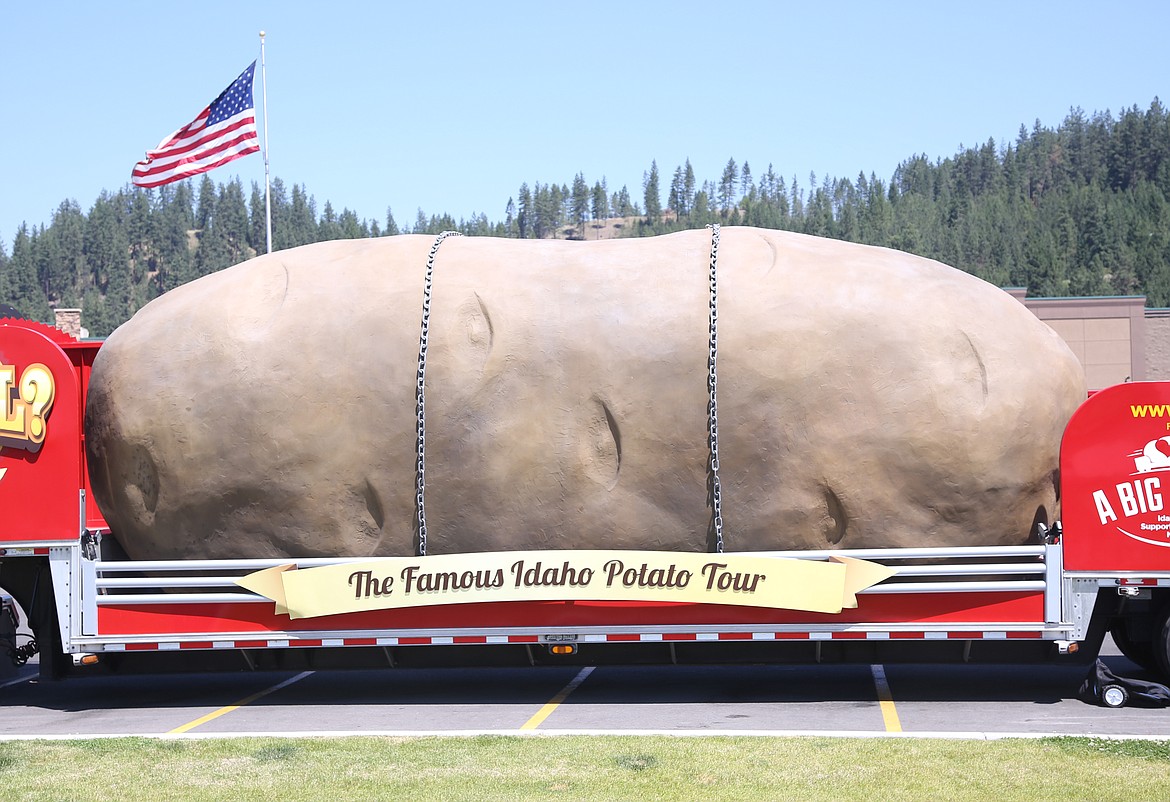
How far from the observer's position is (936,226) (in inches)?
5285

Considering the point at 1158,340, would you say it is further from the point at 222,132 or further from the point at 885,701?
the point at 885,701

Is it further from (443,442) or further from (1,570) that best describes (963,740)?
(1,570)

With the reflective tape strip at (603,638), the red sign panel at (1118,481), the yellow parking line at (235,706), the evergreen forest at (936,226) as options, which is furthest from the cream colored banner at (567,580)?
the evergreen forest at (936,226)

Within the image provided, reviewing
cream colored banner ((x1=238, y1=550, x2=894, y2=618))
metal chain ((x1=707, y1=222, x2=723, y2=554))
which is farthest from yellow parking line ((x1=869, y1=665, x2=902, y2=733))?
metal chain ((x1=707, y1=222, x2=723, y2=554))

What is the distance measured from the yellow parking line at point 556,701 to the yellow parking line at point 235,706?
7.59 ft

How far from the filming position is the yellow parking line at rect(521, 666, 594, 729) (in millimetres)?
8447

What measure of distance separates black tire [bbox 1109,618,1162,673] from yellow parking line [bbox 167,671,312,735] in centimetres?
640

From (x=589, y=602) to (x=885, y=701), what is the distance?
2.24m

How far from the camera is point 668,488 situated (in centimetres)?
891

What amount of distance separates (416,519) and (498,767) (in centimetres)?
251

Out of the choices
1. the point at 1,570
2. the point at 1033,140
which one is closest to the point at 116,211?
the point at 1033,140

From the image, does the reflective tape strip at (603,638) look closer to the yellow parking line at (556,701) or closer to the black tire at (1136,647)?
the yellow parking line at (556,701)

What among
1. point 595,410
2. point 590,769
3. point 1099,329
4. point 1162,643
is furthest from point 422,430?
point 1099,329

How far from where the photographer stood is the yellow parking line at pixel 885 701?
26.5 feet
